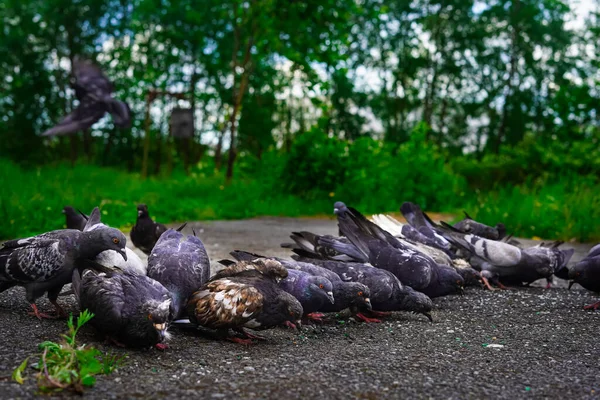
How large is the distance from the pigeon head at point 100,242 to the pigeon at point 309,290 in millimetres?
939

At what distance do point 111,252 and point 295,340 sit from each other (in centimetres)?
122

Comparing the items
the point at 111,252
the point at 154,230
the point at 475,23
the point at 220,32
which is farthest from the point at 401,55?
the point at 111,252

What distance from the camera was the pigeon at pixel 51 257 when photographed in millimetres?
3275

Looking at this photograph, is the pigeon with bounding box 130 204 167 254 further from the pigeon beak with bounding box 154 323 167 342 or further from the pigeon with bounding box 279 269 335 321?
the pigeon beak with bounding box 154 323 167 342

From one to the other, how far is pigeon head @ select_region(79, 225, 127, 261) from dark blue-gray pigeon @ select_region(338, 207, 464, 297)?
1781mm

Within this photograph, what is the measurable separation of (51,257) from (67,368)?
1.16 m

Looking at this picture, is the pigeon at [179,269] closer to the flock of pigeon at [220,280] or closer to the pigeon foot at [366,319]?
the flock of pigeon at [220,280]

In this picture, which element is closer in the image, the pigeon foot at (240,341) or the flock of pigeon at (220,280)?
the flock of pigeon at (220,280)

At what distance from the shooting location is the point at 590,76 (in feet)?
83.4

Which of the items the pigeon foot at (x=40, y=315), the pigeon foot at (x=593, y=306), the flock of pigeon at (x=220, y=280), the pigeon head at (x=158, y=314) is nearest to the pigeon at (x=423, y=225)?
the flock of pigeon at (x=220, y=280)

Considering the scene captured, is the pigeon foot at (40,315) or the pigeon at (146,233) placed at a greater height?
the pigeon at (146,233)

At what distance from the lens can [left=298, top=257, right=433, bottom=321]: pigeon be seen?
3729 mm

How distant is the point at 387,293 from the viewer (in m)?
3.73

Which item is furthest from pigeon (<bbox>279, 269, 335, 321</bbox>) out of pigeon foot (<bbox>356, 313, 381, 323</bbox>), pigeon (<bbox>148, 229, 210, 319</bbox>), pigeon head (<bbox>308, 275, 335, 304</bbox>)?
pigeon (<bbox>148, 229, 210, 319</bbox>)
